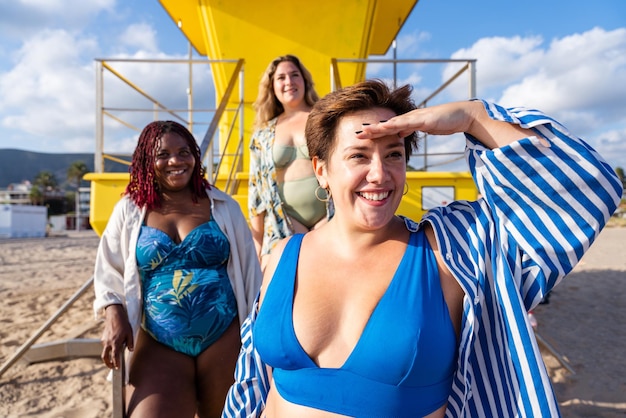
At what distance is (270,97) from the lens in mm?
3002

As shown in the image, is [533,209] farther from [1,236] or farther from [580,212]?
[1,236]

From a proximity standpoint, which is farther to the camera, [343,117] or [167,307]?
[167,307]

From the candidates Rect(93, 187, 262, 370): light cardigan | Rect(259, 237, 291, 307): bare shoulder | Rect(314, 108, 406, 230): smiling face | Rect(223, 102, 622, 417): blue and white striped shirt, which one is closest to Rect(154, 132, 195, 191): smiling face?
Rect(93, 187, 262, 370): light cardigan

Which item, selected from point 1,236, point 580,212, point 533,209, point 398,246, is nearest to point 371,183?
point 398,246

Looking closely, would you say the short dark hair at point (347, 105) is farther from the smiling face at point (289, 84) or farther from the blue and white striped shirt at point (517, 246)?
the smiling face at point (289, 84)

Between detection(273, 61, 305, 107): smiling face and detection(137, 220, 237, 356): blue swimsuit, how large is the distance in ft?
3.73

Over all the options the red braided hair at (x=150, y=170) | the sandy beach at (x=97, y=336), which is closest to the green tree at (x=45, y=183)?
the sandy beach at (x=97, y=336)

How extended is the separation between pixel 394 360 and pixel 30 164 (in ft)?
602

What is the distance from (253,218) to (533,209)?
203 cm

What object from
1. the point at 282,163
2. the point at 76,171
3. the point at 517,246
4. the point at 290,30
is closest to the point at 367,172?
the point at 517,246

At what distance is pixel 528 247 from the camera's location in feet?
3.67

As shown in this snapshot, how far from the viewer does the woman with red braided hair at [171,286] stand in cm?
195

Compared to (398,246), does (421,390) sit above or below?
below

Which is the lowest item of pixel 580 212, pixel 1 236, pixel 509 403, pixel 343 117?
pixel 1 236
